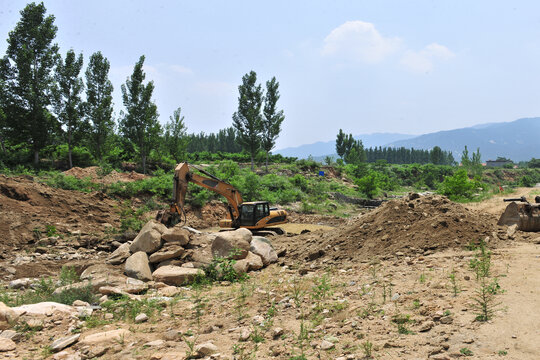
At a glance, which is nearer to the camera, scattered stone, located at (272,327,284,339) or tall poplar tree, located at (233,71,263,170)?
scattered stone, located at (272,327,284,339)

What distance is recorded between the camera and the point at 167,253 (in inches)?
355

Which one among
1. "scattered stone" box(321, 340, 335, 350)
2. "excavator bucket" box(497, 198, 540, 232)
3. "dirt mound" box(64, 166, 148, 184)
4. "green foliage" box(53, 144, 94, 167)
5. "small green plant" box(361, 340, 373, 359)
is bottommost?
"scattered stone" box(321, 340, 335, 350)

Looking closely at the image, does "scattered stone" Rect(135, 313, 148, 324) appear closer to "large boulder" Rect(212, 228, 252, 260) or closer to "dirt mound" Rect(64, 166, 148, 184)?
"large boulder" Rect(212, 228, 252, 260)

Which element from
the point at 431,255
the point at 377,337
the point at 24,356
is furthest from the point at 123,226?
the point at 377,337

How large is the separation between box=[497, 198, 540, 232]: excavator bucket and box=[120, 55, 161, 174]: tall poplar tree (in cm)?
2422

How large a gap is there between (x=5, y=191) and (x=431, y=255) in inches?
589

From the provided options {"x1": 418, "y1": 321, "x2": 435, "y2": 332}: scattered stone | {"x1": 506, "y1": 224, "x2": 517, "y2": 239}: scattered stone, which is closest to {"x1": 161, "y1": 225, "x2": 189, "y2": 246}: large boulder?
{"x1": 418, "y1": 321, "x2": 435, "y2": 332}: scattered stone

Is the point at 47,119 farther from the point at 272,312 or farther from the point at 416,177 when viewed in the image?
the point at 416,177

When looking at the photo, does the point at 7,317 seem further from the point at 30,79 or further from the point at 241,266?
the point at 30,79

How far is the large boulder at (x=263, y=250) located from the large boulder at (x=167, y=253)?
6.11ft

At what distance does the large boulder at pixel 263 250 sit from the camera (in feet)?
30.9

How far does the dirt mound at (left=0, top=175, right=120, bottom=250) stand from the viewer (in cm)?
1198

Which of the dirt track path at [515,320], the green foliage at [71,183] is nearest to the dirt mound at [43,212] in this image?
the green foliage at [71,183]

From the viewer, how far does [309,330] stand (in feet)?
15.1
